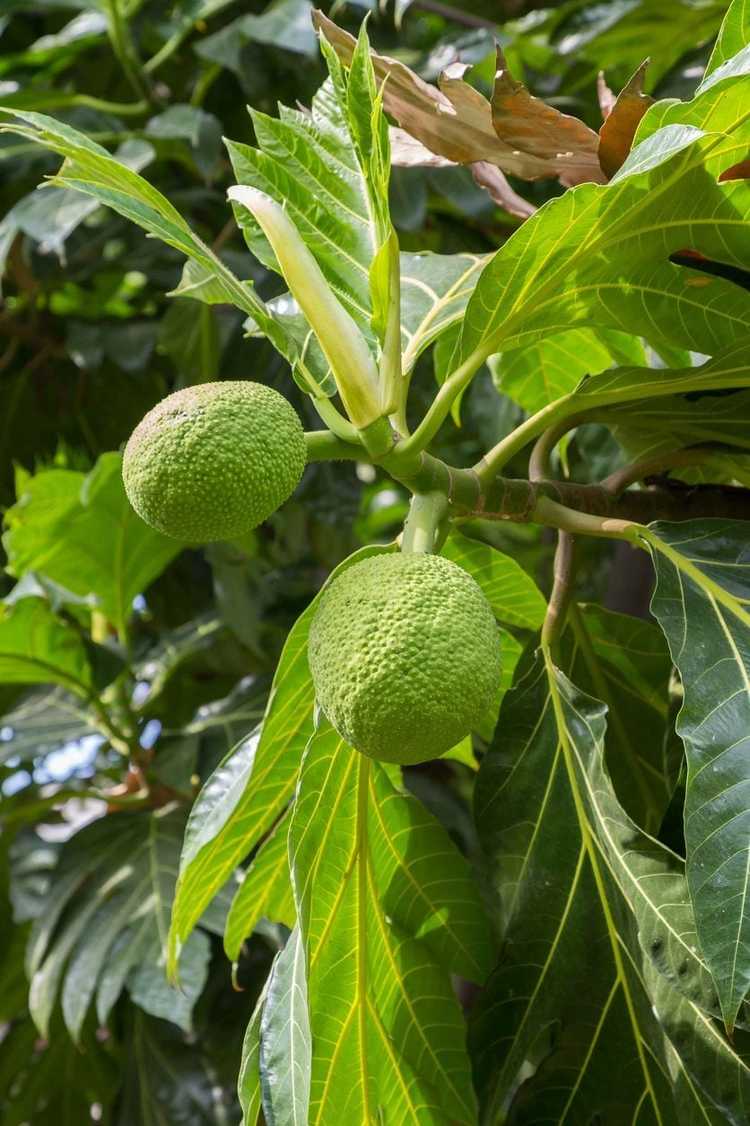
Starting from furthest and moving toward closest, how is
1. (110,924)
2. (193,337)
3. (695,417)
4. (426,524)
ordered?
(193,337)
(110,924)
(695,417)
(426,524)

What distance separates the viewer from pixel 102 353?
1689mm

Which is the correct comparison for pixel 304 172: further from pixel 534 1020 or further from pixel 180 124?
pixel 180 124

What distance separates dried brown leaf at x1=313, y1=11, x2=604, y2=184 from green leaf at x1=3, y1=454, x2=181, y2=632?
0.62 meters

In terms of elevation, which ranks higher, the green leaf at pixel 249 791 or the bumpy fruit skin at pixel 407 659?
the bumpy fruit skin at pixel 407 659

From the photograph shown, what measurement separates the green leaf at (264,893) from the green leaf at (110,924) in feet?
1.18

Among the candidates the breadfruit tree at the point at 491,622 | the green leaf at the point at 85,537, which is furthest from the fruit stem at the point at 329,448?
the green leaf at the point at 85,537

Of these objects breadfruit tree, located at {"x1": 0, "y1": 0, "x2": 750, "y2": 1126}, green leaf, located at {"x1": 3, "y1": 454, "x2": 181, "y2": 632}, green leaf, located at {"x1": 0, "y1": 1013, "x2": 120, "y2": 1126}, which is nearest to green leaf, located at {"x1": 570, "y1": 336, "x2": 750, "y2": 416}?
breadfruit tree, located at {"x1": 0, "y1": 0, "x2": 750, "y2": 1126}

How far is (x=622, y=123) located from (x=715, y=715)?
33 cm

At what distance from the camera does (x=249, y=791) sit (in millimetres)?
788

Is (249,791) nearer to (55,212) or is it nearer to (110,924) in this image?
(110,924)

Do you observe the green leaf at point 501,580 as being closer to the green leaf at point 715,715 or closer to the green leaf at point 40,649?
the green leaf at point 715,715

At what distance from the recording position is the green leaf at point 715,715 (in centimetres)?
56

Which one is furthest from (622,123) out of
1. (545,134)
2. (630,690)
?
(630,690)

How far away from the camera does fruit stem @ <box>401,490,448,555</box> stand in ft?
2.10
